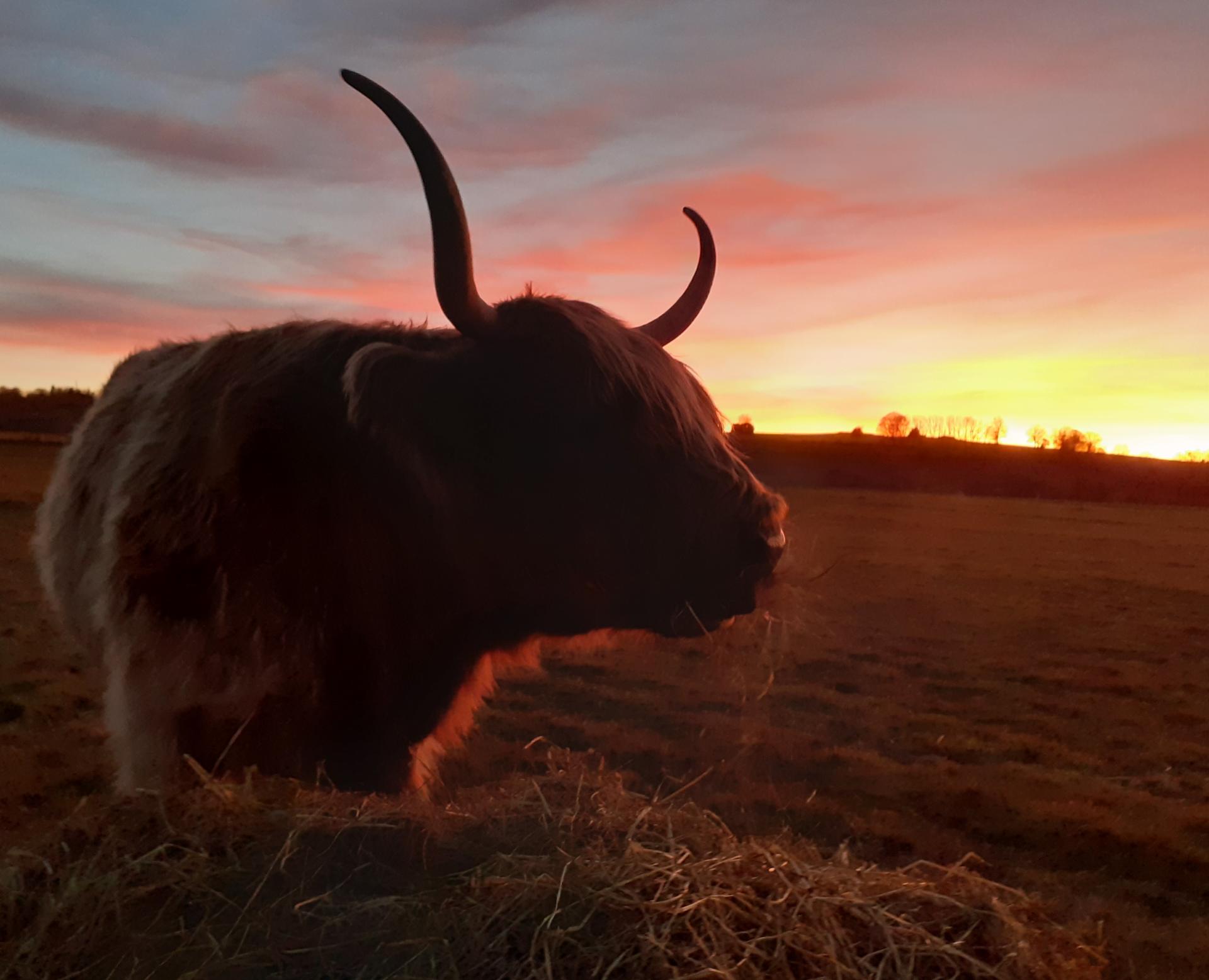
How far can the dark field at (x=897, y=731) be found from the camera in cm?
392

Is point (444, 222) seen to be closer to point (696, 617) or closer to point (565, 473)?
point (565, 473)

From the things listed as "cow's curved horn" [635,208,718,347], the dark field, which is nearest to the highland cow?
the dark field

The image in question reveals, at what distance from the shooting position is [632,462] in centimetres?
289

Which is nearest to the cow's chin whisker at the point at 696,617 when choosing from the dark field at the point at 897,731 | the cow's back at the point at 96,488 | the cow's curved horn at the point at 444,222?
the dark field at the point at 897,731

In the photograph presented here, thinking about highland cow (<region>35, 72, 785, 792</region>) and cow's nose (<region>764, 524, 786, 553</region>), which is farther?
cow's nose (<region>764, 524, 786, 553</region>)

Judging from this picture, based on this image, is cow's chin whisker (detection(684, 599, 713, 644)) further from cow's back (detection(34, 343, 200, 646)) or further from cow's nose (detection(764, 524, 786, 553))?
cow's back (detection(34, 343, 200, 646))

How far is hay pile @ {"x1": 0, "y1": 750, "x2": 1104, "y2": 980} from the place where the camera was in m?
1.44

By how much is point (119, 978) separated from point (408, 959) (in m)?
0.49

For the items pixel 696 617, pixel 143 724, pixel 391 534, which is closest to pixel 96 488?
pixel 143 724

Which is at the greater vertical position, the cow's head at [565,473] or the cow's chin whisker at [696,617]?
the cow's head at [565,473]

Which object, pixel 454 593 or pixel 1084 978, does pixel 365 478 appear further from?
pixel 1084 978

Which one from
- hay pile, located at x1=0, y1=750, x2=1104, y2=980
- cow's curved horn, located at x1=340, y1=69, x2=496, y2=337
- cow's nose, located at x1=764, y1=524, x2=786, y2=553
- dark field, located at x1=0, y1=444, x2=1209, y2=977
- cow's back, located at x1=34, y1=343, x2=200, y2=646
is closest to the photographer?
hay pile, located at x1=0, y1=750, x2=1104, y2=980

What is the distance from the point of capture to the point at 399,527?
9.50ft

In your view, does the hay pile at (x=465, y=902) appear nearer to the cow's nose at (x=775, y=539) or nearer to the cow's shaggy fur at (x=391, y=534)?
the cow's shaggy fur at (x=391, y=534)
